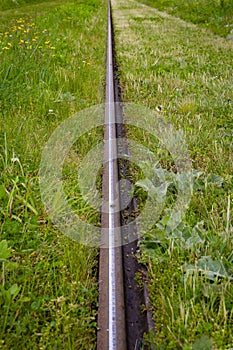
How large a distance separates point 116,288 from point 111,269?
0.49 ft

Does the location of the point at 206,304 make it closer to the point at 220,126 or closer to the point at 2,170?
the point at 2,170

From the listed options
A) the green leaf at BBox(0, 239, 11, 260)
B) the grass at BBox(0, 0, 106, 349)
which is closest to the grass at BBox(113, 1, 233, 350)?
the grass at BBox(0, 0, 106, 349)

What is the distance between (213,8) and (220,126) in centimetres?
1167

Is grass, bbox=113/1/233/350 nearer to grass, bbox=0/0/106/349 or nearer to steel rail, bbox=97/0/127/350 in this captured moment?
steel rail, bbox=97/0/127/350

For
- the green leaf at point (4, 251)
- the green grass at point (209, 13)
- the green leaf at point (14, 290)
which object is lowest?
the green leaf at point (14, 290)

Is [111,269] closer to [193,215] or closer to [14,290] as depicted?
[14,290]

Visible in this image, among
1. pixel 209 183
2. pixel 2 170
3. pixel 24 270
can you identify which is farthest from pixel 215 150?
pixel 24 270

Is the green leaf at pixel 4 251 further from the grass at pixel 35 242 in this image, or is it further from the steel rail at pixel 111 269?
the steel rail at pixel 111 269

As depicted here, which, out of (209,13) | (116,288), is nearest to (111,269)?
(116,288)

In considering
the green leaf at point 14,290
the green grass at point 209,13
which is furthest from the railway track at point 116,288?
the green grass at point 209,13

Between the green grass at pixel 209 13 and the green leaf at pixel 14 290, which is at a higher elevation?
the green grass at pixel 209 13

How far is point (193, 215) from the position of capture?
8.50ft

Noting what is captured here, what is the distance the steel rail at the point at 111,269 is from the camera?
1.84 metres

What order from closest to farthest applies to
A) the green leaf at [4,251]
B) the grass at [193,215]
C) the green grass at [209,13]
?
the grass at [193,215] → the green leaf at [4,251] → the green grass at [209,13]
